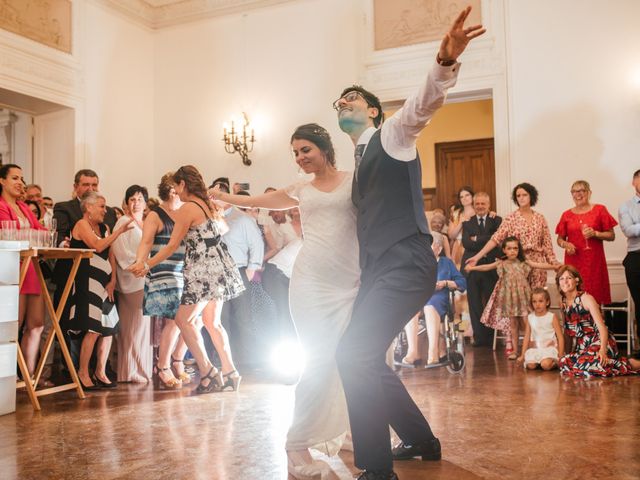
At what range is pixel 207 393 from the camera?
459 centimetres

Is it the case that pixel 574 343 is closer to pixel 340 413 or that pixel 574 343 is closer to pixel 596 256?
pixel 596 256

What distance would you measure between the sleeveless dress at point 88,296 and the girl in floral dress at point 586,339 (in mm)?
3538

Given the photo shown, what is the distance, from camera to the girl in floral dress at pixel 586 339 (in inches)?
195

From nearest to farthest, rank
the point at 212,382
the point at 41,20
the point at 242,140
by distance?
the point at 212,382 < the point at 41,20 < the point at 242,140

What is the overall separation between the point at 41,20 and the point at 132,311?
441 cm

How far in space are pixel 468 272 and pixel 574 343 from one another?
198cm

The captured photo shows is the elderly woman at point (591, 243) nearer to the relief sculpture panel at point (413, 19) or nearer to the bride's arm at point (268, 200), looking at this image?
the relief sculpture panel at point (413, 19)

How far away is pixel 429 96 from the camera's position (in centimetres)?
224

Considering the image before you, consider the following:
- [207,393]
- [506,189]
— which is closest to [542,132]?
[506,189]

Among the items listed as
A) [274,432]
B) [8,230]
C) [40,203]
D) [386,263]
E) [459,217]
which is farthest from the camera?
[459,217]

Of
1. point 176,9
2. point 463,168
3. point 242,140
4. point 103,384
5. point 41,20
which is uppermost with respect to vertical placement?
point 176,9

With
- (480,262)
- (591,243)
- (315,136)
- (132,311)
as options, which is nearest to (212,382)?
(132,311)

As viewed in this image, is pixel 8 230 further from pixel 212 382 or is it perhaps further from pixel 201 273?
pixel 212 382

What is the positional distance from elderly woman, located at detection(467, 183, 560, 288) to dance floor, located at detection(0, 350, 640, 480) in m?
1.69
